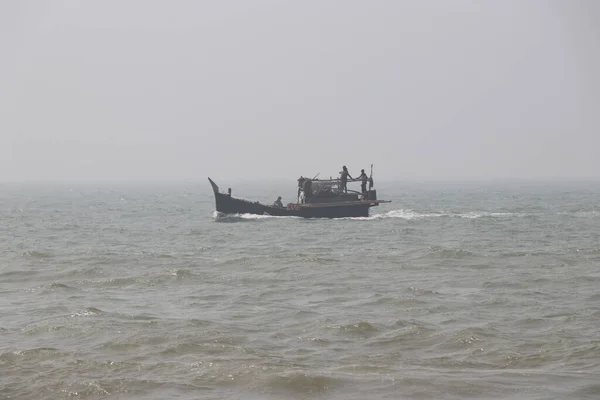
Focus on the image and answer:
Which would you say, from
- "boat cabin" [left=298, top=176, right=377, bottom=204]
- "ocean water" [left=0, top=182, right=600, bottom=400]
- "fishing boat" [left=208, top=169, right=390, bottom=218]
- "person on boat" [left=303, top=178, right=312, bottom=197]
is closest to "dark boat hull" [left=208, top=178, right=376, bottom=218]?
"fishing boat" [left=208, top=169, right=390, bottom=218]

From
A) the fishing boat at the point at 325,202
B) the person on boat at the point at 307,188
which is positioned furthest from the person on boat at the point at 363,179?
the person on boat at the point at 307,188

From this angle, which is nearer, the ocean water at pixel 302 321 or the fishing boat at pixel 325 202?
the ocean water at pixel 302 321

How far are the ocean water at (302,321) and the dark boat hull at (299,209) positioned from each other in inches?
655

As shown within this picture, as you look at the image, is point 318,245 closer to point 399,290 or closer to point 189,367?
point 399,290

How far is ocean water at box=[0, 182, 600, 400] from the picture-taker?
1400cm

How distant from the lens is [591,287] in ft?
79.0

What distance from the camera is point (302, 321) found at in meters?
19.5

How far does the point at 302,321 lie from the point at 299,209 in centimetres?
3606

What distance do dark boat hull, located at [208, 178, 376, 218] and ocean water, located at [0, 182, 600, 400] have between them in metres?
16.6

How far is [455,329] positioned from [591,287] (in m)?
8.23

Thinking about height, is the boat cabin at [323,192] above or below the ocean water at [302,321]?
above

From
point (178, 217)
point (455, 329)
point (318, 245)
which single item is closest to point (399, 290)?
point (455, 329)

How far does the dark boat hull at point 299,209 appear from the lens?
55.6m

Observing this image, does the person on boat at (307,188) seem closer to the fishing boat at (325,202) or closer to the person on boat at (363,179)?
the fishing boat at (325,202)
